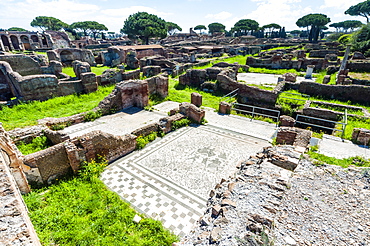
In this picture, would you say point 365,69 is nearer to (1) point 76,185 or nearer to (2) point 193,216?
(2) point 193,216

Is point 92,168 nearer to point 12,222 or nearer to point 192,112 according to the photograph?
point 12,222

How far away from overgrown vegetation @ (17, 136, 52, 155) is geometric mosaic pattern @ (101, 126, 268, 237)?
12.0 feet

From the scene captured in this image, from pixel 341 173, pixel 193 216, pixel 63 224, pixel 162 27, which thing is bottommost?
pixel 193 216

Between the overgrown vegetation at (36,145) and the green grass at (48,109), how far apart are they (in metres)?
1.47

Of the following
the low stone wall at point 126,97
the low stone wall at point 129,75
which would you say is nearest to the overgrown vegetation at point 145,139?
the low stone wall at point 126,97

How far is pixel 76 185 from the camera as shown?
22.7 ft

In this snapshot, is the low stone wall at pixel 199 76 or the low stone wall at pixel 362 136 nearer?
the low stone wall at pixel 362 136

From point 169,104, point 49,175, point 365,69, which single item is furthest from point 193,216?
point 365,69

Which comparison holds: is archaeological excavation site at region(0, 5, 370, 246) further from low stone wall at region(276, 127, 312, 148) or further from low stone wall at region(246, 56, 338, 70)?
low stone wall at region(246, 56, 338, 70)

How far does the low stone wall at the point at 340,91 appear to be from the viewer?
1532cm

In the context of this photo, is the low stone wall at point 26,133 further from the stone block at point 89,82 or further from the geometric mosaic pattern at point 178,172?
the stone block at point 89,82

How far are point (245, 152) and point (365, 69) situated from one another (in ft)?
81.0

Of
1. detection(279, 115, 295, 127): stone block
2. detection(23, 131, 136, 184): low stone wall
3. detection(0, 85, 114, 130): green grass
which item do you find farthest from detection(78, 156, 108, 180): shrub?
detection(279, 115, 295, 127): stone block

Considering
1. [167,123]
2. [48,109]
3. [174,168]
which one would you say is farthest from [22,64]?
[174,168]
